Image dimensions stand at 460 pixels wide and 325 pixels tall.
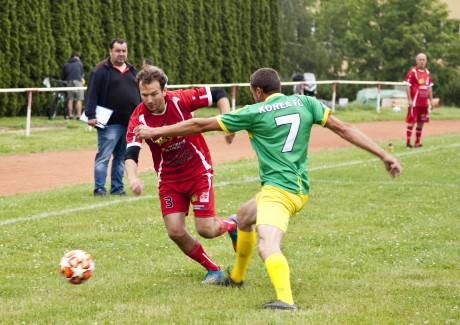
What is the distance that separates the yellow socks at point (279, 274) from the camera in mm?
6602

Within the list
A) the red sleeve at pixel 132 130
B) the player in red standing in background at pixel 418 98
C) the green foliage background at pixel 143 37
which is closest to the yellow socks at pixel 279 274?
the red sleeve at pixel 132 130

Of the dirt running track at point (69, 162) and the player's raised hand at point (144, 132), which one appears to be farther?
the dirt running track at point (69, 162)

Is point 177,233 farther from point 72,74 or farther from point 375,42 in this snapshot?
point 375,42

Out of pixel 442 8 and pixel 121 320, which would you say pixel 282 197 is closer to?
pixel 121 320

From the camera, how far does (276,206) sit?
689 cm

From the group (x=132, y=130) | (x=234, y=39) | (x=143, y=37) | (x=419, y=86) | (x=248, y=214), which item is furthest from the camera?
(x=234, y=39)

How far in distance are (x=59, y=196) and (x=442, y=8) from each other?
35.1m

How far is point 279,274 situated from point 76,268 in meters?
1.68

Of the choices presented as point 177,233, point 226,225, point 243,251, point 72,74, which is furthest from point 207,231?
point 72,74

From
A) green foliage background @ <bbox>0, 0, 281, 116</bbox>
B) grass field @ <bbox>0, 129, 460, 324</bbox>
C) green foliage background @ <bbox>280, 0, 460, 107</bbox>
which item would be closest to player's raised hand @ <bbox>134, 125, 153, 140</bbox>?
grass field @ <bbox>0, 129, 460, 324</bbox>

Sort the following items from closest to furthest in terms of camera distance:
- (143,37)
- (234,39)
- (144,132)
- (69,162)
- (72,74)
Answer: (144,132) < (69,162) < (72,74) < (143,37) < (234,39)

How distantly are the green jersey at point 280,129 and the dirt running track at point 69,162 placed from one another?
7.03 meters

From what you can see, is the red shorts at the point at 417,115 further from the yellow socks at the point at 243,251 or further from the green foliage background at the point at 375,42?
the green foliage background at the point at 375,42

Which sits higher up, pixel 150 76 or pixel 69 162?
pixel 150 76
